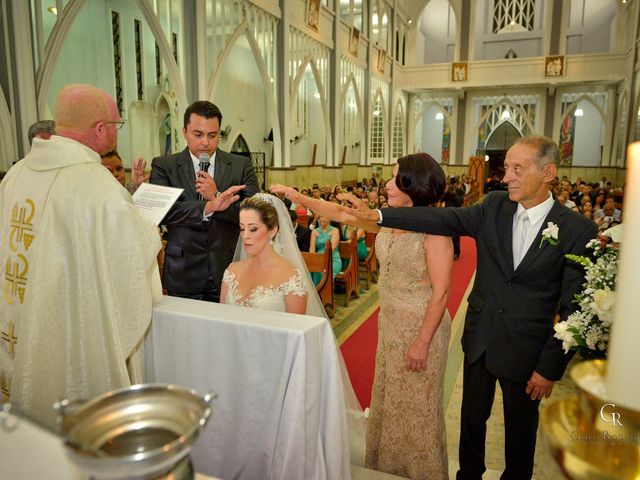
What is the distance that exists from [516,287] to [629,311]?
180 cm

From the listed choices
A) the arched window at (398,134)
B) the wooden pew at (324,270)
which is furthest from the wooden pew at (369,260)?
the arched window at (398,134)

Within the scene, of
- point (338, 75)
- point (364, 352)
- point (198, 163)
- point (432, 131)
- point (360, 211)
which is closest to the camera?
point (360, 211)

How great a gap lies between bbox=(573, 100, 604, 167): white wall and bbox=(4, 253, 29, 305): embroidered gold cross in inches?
1108

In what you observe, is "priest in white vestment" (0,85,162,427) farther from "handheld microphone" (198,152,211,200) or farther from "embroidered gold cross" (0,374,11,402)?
"handheld microphone" (198,152,211,200)

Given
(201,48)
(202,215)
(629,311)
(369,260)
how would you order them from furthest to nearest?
(201,48) → (369,260) → (202,215) → (629,311)

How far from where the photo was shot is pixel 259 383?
6.35 feet

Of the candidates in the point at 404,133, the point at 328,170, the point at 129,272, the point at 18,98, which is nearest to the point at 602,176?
the point at 404,133

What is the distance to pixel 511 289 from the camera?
2.26 m

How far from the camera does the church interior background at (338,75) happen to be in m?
8.91

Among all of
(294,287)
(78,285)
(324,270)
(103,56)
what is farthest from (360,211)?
(103,56)

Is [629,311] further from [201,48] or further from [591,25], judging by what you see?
[591,25]

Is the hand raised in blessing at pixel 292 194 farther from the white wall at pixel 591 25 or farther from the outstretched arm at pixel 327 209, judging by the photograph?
the white wall at pixel 591 25

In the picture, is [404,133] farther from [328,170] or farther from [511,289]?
[511,289]

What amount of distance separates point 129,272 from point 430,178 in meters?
1.54
